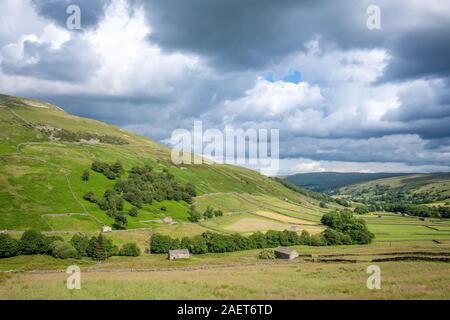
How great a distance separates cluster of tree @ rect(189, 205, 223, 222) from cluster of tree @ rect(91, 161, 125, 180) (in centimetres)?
4094

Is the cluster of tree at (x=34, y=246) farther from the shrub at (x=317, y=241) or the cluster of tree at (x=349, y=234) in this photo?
the cluster of tree at (x=349, y=234)

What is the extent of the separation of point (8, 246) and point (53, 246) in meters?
11.6

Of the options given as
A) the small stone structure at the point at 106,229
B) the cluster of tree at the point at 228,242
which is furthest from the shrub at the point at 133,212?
the cluster of tree at the point at 228,242

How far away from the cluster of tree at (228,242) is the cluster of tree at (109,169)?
6741 centimetres

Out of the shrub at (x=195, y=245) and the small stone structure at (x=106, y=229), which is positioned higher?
the small stone structure at (x=106, y=229)

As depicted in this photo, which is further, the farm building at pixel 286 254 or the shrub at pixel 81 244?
the shrub at pixel 81 244

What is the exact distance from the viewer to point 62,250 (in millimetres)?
99625

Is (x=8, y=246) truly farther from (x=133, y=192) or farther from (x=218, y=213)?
(x=218, y=213)

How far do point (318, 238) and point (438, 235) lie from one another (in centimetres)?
4152

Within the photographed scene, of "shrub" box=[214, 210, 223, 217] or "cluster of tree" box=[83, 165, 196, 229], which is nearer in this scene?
"cluster of tree" box=[83, 165, 196, 229]

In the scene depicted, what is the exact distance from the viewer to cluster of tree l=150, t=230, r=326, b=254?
119 m

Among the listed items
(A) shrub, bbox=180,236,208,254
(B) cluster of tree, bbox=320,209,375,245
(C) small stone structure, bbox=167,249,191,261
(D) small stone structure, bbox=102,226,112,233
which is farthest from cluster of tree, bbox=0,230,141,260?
(B) cluster of tree, bbox=320,209,375,245

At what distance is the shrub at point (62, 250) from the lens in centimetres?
9919

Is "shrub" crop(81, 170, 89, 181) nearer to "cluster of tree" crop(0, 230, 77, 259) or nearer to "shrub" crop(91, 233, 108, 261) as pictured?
"cluster of tree" crop(0, 230, 77, 259)
